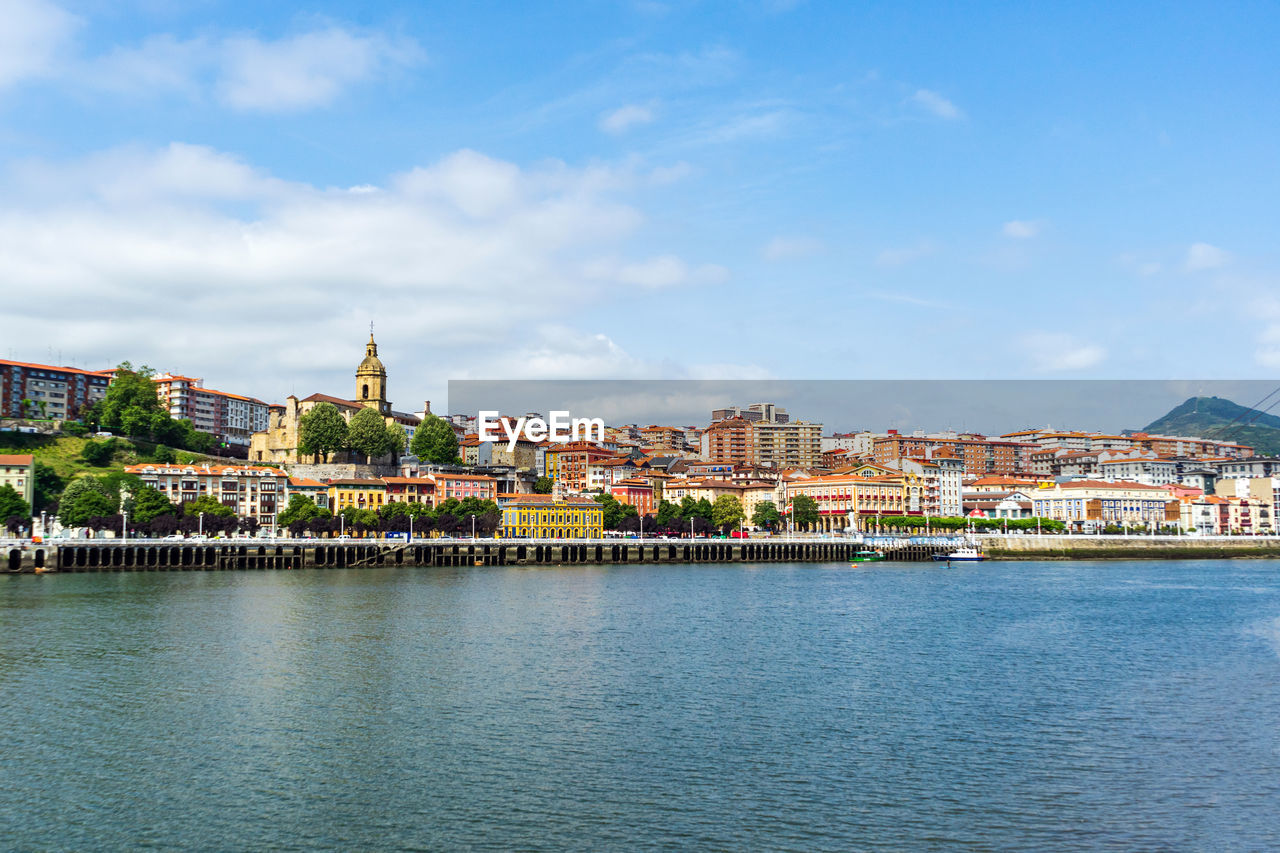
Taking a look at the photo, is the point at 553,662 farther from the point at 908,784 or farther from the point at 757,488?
the point at 757,488

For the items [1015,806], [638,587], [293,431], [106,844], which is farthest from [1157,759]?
[293,431]

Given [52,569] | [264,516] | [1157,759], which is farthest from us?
[264,516]

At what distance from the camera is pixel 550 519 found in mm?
95000

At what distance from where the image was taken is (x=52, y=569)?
63.0 metres

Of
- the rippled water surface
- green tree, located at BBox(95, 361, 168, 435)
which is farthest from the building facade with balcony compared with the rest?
the rippled water surface

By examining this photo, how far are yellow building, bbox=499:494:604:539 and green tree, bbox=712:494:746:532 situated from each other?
1170cm

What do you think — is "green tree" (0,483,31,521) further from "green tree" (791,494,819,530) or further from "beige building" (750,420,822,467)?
"beige building" (750,420,822,467)

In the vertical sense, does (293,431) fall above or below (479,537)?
above

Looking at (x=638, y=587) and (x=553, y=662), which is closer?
(x=553, y=662)

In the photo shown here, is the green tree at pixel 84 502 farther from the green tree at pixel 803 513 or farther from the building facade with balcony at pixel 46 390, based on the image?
the green tree at pixel 803 513

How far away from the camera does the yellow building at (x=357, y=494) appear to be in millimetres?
95625

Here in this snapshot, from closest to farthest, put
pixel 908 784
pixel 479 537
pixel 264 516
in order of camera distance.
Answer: pixel 908 784, pixel 479 537, pixel 264 516

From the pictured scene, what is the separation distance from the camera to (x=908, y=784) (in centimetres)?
1775

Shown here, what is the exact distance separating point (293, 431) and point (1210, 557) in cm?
8617
